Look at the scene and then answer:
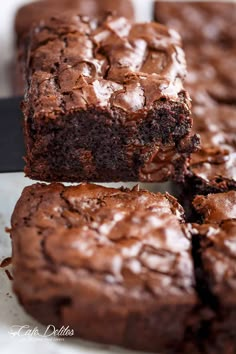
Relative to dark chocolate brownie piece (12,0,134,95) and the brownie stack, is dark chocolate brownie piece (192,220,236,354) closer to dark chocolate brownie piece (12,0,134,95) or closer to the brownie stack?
the brownie stack

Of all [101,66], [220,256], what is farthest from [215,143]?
[220,256]

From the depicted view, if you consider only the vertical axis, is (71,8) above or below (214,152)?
above

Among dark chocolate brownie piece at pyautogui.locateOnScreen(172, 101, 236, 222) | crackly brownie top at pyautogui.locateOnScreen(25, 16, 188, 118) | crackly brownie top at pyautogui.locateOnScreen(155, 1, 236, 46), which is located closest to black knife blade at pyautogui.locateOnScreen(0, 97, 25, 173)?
crackly brownie top at pyautogui.locateOnScreen(25, 16, 188, 118)

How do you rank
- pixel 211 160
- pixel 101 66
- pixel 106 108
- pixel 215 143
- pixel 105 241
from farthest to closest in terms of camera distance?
pixel 215 143 < pixel 211 160 < pixel 101 66 < pixel 106 108 < pixel 105 241

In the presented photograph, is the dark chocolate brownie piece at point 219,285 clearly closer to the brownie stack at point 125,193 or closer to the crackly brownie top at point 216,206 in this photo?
the brownie stack at point 125,193

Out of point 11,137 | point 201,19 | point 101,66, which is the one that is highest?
point 101,66

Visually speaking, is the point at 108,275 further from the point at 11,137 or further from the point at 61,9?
the point at 61,9
